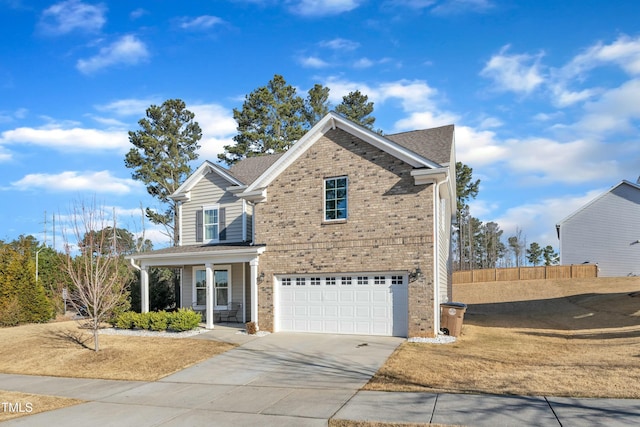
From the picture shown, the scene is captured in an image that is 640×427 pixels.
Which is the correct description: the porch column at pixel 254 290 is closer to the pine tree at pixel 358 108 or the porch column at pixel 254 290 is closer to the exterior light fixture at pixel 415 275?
the exterior light fixture at pixel 415 275

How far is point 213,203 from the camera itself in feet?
74.8

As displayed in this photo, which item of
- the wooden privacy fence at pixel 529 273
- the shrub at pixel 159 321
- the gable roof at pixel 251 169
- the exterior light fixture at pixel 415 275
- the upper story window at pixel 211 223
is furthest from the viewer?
the wooden privacy fence at pixel 529 273

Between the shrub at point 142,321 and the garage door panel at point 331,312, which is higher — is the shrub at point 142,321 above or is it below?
below

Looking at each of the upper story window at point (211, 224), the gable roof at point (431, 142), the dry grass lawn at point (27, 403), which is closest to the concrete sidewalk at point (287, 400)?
the dry grass lawn at point (27, 403)

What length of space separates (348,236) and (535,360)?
282 inches

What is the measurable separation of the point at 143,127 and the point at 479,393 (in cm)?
3692

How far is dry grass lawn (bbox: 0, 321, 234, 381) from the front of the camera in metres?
13.4

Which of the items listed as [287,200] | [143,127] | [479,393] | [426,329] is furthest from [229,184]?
[143,127]

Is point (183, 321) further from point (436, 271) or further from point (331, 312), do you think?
point (436, 271)

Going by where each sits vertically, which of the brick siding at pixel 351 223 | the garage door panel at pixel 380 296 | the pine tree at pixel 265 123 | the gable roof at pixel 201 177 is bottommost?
the garage door panel at pixel 380 296

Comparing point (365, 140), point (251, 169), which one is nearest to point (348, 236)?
point (365, 140)

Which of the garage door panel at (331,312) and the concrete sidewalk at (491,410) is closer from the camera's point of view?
the concrete sidewalk at (491,410)

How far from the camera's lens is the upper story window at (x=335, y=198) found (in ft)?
57.5

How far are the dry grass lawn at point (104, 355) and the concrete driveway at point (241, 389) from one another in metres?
0.60
